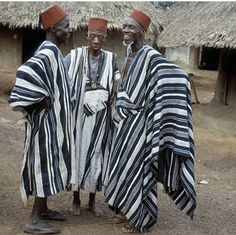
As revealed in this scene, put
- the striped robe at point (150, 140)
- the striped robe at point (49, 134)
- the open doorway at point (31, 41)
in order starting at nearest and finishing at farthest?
the striped robe at point (49, 134)
the striped robe at point (150, 140)
the open doorway at point (31, 41)

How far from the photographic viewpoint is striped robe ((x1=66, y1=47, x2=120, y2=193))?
175 inches

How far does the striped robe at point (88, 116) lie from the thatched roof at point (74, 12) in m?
8.10

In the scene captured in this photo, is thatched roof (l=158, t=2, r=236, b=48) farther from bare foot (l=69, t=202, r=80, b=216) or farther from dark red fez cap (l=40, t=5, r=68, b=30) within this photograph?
dark red fez cap (l=40, t=5, r=68, b=30)

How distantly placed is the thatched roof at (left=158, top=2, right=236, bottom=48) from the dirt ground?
1.91 m

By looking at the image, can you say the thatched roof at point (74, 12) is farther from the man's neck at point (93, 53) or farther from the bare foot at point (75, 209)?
the bare foot at point (75, 209)

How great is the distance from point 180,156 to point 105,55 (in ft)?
3.71

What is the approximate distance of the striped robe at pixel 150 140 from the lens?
4160 mm

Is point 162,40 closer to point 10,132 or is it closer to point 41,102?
point 10,132

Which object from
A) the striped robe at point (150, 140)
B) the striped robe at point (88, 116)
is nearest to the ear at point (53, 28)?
the striped robe at point (88, 116)

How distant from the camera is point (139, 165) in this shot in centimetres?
424

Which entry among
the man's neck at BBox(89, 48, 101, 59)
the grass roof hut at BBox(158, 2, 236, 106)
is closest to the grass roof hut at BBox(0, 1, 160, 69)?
the grass roof hut at BBox(158, 2, 236, 106)

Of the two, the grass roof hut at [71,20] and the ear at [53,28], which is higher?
the ear at [53,28]

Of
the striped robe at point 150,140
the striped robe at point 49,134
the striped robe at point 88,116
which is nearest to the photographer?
the striped robe at point 49,134

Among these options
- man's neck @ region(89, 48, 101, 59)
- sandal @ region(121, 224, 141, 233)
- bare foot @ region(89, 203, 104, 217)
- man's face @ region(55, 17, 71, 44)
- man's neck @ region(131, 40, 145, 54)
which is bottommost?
bare foot @ region(89, 203, 104, 217)
